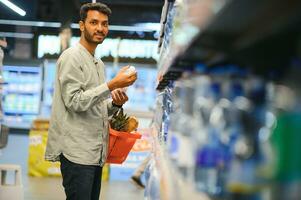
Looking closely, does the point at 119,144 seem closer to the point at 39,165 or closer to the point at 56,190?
the point at 56,190

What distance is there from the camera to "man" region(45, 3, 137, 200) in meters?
2.70

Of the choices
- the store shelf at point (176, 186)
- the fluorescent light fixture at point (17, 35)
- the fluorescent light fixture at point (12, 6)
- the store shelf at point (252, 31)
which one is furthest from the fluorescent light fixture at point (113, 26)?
the store shelf at point (252, 31)

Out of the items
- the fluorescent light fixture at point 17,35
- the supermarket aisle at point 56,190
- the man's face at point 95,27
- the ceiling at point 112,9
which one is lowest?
the supermarket aisle at point 56,190

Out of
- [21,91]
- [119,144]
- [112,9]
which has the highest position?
[112,9]

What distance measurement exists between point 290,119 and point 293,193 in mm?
96

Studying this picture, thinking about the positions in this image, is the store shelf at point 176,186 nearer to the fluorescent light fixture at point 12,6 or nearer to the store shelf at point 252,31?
the store shelf at point 252,31

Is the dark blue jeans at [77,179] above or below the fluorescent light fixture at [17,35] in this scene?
below

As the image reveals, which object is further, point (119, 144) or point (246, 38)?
point (119, 144)

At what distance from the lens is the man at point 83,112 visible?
270cm

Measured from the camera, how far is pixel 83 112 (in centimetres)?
279

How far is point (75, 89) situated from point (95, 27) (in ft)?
1.38

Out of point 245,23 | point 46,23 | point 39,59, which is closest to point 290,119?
point 245,23

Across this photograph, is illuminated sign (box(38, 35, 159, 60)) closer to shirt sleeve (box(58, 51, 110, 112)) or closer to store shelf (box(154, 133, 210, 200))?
shirt sleeve (box(58, 51, 110, 112))

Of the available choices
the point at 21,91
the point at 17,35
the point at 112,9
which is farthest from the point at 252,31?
the point at 17,35
